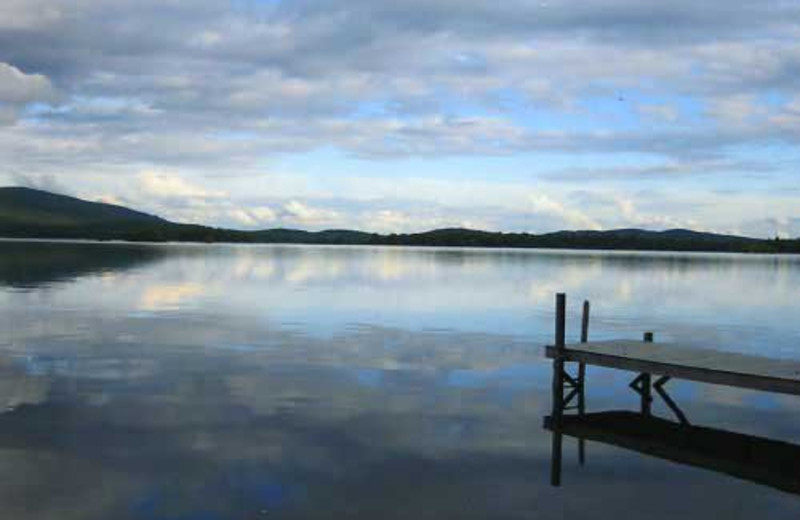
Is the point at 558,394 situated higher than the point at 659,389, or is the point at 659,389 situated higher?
the point at 558,394

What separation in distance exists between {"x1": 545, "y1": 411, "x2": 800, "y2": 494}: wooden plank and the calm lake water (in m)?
0.48

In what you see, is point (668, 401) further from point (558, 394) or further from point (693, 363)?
point (558, 394)

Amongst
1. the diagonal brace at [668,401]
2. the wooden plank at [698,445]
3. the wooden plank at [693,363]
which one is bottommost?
the wooden plank at [698,445]

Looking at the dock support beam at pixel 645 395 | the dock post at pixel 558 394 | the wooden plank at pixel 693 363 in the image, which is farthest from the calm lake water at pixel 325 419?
the wooden plank at pixel 693 363

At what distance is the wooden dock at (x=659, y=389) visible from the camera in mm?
17953

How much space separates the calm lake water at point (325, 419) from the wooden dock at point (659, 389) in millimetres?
495

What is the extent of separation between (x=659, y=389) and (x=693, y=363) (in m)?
4.30

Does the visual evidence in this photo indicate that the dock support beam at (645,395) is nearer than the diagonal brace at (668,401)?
No

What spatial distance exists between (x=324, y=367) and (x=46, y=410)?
31.4ft

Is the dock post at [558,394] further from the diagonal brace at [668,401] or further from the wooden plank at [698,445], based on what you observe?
the diagonal brace at [668,401]

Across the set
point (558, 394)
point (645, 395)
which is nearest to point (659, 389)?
point (645, 395)

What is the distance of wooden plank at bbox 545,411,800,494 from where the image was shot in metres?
16.7

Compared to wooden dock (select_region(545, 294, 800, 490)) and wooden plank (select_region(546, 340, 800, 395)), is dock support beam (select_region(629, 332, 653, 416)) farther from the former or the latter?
wooden plank (select_region(546, 340, 800, 395))

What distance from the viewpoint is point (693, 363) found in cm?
2033
